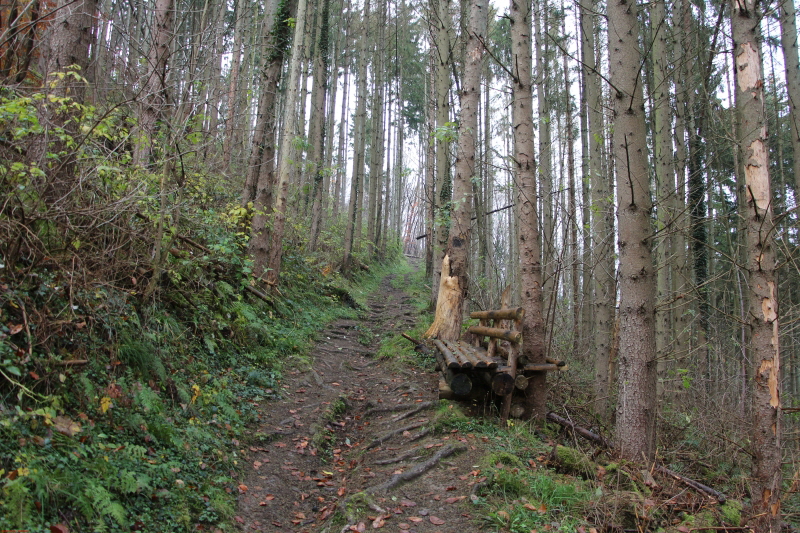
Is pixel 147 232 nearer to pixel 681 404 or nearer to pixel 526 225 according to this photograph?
pixel 526 225

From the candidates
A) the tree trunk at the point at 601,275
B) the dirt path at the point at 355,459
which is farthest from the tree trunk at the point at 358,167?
the dirt path at the point at 355,459

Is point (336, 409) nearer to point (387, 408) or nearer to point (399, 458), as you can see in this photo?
point (387, 408)

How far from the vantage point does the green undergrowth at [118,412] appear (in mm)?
2865

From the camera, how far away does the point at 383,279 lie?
2161 cm

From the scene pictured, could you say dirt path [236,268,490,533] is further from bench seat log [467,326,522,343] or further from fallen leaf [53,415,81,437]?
fallen leaf [53,415,81,437]

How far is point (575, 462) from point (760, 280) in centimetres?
238

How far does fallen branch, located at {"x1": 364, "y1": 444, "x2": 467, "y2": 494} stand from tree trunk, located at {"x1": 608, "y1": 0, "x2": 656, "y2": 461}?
1.77 m

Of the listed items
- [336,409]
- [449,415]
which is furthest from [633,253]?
[336,409]

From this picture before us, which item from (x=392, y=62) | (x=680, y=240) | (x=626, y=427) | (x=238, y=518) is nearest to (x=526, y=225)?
(x=626, y=427)

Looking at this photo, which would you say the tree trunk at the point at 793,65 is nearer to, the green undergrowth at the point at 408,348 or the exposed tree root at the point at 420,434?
the green undergrowth at the point at 408,348

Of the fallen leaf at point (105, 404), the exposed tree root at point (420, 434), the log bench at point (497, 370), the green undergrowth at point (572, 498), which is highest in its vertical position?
the log bench at point (497, 370)

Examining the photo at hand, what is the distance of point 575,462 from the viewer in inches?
184

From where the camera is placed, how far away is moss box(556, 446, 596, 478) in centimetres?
455

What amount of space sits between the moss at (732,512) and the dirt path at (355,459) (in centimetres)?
219
